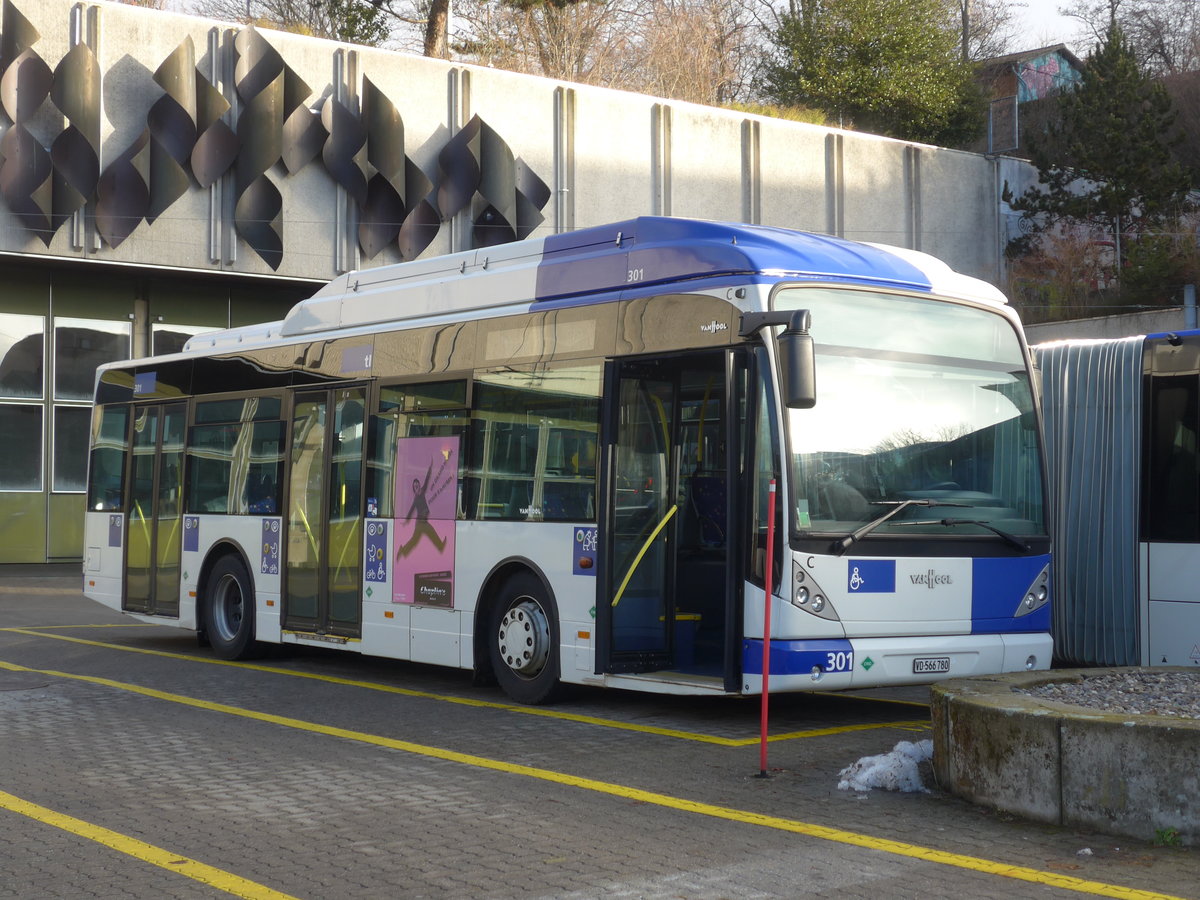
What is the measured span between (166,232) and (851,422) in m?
20.3

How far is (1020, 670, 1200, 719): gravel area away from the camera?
6.96m

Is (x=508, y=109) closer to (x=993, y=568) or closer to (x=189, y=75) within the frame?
(x=189, y=75)

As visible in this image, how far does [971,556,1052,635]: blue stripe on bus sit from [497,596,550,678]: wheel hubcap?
2.94m

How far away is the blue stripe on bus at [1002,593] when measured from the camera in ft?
30.9

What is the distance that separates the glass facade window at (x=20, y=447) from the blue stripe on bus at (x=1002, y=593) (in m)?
22.4

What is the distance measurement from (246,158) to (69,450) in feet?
21.6

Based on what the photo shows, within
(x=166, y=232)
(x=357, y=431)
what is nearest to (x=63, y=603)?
(x=166, y=232)

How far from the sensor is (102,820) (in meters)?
6.86

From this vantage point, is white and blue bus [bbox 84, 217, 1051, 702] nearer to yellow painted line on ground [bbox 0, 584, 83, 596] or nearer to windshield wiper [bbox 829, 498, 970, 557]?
windshield wiper [bbox 829, 498, 970, 557]

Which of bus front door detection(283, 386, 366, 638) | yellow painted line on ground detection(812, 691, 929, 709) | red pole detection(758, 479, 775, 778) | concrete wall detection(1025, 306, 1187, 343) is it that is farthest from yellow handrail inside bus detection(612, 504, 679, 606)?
concrete wall detection(1025, 306, 1187, 343)

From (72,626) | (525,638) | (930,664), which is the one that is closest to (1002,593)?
(930,664)

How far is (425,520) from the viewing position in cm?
1158

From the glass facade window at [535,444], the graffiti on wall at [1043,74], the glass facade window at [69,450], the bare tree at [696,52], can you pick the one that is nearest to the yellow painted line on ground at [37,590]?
the glass facade window at [69,450]

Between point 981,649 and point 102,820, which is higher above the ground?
point 981,649
